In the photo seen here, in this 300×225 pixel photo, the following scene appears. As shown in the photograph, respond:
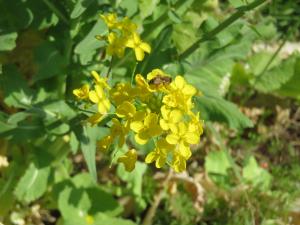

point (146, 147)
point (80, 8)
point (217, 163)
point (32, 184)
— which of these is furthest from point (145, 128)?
point (217, 163)

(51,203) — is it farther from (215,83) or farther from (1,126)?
(215,83)

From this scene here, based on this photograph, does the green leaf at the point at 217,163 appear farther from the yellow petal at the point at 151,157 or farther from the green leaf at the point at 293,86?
the yellow petal at the point at 151,157

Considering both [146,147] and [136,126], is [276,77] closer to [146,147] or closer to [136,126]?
[146,147]

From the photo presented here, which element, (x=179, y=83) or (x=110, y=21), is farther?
(x=110, y=21)

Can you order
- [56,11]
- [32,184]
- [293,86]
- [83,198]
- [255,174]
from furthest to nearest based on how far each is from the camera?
[293,86]
[255,174]
[83,198]
[32,184]
[56,11]

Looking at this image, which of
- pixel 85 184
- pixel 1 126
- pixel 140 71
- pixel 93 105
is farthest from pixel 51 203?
pixel 93 105

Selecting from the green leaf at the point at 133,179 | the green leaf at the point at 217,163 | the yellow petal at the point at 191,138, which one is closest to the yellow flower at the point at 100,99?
the yellow petal at the point at 191,138

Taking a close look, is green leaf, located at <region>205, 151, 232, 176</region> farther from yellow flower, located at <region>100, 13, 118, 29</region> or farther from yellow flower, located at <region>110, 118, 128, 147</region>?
yellow flower, located at <region>110, 118, 128, 147</region>
